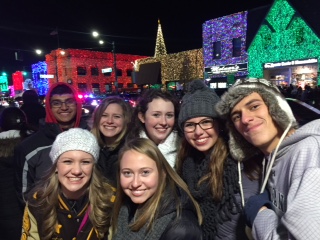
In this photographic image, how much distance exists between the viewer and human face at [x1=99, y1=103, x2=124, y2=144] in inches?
139

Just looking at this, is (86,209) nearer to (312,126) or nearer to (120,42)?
(312,126)

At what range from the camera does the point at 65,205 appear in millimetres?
2381

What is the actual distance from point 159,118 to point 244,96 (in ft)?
4.62

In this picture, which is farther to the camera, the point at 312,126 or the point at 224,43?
the point at 224,43

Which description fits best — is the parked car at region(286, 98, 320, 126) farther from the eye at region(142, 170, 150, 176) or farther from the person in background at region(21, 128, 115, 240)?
the person in background at region(21, 128, 115, 240)

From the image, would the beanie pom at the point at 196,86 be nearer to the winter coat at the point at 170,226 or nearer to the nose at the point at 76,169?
the winter coat at the point at 170,226

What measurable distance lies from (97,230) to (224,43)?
23564mm

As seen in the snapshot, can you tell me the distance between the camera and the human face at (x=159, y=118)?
11.0 ft

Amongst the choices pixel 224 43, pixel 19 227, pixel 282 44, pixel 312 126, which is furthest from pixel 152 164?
pixel 224 43

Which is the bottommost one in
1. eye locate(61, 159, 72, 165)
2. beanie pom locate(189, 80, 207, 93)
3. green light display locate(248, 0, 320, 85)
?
eye locate(61, 159, 72, 165)

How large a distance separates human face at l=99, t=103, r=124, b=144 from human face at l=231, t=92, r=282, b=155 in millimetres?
1904

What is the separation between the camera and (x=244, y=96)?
2.13 m

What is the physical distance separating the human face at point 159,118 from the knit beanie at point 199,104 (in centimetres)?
52

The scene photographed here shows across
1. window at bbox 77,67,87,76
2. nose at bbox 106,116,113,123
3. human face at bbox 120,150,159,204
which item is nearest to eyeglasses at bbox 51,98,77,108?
nose at bbox 106,116,113,123
